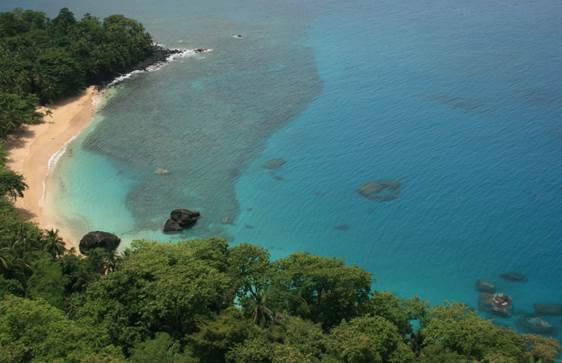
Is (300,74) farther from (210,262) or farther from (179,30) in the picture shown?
(210,262)

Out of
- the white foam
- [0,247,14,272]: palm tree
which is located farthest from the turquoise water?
[0,247,14,272]: palm tree

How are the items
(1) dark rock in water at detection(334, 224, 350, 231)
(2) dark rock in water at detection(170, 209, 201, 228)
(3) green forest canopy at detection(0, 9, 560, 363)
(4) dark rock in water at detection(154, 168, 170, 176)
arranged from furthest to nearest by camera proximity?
(4) dark rock in water at detection(154, 168, 170, 176), (1) dark rock in water at detection(334, 224, 350, 231), (2) dark rock in water at detection(170, 209, 201, 228), (3) green forest canopy at detection(0, 9, 560, 363)

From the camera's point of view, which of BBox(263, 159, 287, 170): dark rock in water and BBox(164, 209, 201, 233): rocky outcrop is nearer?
BBox(164, 209, 201, 233): rocky outcrop

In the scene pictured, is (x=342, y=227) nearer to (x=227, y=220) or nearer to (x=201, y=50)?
(x=227, y=220)

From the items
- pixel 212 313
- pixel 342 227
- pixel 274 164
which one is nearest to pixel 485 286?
pixel 342 227

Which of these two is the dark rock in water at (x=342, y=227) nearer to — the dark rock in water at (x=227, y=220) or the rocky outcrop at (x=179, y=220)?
the dark rock in water at (x=227, y=220)

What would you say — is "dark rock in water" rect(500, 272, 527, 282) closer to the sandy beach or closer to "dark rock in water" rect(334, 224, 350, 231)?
"dark rock in water" rect(334, 224, 350, 231)
